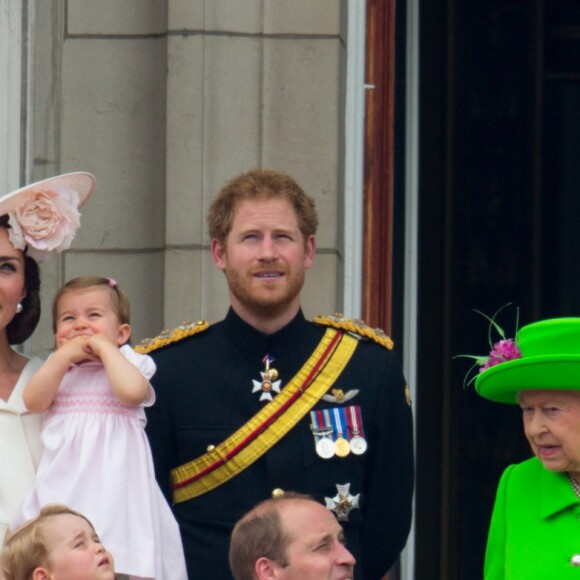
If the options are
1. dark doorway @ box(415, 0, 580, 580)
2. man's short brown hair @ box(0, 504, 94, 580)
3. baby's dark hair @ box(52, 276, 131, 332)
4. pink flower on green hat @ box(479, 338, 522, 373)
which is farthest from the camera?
dark doorway @ box(415, 0, 580, 580)

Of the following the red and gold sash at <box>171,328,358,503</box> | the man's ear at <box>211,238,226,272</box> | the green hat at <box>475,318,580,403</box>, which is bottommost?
the red and gold sash at <box>171,328,358,503</box>

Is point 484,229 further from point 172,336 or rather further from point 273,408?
point 273,408

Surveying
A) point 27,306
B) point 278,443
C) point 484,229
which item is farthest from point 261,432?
point 484,229

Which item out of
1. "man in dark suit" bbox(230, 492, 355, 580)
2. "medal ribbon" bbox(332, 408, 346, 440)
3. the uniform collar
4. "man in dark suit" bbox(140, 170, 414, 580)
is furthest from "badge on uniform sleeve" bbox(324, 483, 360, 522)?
"man in dark suit" bbox(230, 492, 355, 580)

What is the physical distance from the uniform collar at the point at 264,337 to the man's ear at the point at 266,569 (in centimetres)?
120

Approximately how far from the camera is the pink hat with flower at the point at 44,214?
7254 millimetres

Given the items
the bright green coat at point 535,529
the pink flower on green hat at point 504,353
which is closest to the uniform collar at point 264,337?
the pink flower on green hat at point 504,353

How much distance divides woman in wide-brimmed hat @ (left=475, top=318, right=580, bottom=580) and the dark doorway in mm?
3582

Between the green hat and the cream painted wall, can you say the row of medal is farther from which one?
the cream painted wall

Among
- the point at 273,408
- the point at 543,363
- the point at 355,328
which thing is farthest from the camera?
the point at 355,328

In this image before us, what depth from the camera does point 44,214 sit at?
7301 millimetres

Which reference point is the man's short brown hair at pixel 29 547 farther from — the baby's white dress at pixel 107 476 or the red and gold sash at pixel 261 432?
the red and gold sash at pixel 261 432

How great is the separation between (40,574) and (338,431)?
1.23 m

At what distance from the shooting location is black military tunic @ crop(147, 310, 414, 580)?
7273 millimetres
